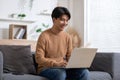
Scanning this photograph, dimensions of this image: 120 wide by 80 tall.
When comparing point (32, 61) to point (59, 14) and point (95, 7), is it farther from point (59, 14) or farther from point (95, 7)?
point (95, 7)

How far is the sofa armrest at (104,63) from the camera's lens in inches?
118

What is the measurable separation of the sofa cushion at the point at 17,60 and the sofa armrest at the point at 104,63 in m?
0.76

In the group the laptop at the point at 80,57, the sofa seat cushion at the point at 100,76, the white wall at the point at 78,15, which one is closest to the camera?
the laptop at the point at 80,57

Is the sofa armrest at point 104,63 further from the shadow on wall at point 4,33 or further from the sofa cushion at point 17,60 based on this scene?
the shadow on wall at point 4,33

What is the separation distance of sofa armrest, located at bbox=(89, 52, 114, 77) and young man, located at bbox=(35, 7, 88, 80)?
0.56m

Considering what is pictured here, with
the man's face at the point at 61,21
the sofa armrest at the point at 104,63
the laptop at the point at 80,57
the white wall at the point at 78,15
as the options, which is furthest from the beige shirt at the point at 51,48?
the white wall at the point at 78,15

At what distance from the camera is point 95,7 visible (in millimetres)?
4289

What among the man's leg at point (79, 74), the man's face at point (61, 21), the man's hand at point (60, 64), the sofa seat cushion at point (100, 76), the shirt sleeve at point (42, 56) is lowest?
the sofa seat cushion at point (100, 76)

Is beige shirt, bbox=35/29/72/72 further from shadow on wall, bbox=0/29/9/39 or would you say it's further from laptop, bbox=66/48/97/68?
shadow on wall, bbox=0/29/9/39

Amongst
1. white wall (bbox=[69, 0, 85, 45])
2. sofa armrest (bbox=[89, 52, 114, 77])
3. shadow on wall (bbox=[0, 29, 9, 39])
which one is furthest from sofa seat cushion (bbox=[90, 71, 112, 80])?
shadow on wall (bbox=[0, 29, 9, 39])

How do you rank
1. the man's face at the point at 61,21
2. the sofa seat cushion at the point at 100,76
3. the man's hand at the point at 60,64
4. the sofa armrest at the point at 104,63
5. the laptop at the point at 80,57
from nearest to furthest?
the laptop at the point at 80,57
the man's hand at the point at 60,64
the man's face at the point at 61,21
the sofa seat cushion at the point at 100,76
the sofa armrest at the point at 104,63

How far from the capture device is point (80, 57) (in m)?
2.23

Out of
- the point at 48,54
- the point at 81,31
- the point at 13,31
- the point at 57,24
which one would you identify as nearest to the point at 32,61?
the point at 48,54

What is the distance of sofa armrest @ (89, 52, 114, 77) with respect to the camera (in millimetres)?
2990
